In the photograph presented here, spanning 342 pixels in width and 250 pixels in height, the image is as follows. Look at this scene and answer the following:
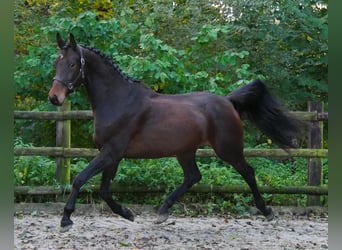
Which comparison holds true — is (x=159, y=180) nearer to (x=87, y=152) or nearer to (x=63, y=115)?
(x=87, y=152)

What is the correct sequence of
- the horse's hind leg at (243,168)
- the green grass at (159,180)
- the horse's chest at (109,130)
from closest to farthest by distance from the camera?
the horse's chest at (109,130)
the horse's hind leg at (243,168)
the green grass at (159,180)

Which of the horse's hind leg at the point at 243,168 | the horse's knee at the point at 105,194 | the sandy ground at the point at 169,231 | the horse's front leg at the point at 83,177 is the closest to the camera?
the horse's front leg at the point at 83,177

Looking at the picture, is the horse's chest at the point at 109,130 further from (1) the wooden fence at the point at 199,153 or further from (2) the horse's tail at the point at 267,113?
(1) the wooden fence at the point at 199,153

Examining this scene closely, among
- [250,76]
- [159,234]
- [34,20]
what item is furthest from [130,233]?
[34,20]

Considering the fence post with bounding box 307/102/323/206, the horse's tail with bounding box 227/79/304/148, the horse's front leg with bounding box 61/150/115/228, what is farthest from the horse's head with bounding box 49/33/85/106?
the fence post with bounding box 307/102/323/206

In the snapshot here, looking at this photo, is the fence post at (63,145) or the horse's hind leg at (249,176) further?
the fence post at (63,145)

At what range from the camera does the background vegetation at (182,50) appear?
231 inches

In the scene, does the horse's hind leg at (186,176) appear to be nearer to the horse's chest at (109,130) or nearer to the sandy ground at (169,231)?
the sandy ground at (169,231)

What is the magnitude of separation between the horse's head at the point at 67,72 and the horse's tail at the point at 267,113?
161cm

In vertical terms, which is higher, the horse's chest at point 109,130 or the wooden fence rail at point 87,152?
the horse's chest at point 109,130

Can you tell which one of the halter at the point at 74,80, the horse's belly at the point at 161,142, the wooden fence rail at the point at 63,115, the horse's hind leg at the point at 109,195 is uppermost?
the halter at the point at 74,80

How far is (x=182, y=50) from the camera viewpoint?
6148mm

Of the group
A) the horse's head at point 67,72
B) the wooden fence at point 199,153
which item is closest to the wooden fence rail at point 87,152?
the wooden fence at point 199,153

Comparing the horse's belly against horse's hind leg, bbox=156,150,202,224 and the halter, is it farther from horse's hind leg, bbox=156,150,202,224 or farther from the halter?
the halter
